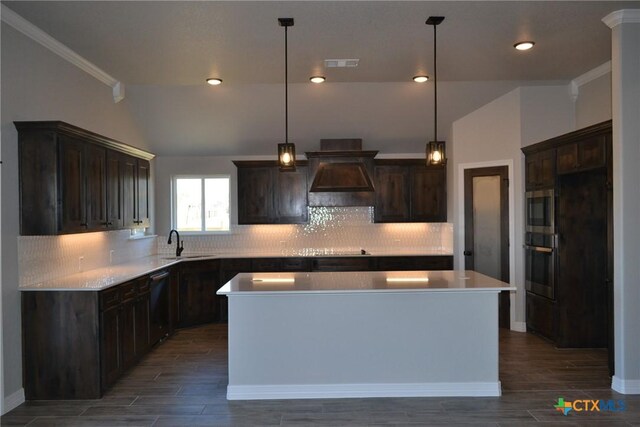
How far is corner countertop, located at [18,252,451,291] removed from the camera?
156 inches

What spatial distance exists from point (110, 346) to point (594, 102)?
228 inches

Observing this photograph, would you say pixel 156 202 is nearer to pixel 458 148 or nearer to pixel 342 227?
pixel 342 227

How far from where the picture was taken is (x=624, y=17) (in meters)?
3.83

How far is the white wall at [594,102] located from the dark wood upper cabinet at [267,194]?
3781mm

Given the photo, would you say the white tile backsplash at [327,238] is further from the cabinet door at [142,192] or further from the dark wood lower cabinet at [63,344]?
the dark wood lower cabinet at [63,344]

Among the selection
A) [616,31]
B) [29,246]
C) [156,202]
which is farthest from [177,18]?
[156,202]

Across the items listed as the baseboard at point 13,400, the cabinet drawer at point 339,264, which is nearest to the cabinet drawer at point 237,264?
the cabinet drawer at point 339,264

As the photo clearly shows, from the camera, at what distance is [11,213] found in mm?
3754

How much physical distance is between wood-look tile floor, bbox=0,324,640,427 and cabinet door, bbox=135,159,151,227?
1.80m

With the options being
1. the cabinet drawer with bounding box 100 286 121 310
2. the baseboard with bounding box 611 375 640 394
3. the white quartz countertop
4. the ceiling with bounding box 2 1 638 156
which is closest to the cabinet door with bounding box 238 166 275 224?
the ceiling with bounding box 2 1 638 156

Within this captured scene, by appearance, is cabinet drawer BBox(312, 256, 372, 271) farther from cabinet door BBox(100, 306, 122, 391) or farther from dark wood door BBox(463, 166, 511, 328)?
cabinet door BBox(100, 306, 122, 391)

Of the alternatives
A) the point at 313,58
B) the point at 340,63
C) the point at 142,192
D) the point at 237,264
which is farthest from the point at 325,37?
the point at 237,264

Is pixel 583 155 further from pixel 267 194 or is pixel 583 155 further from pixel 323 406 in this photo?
pixel 267 194

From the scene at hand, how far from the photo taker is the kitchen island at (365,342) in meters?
3.94
